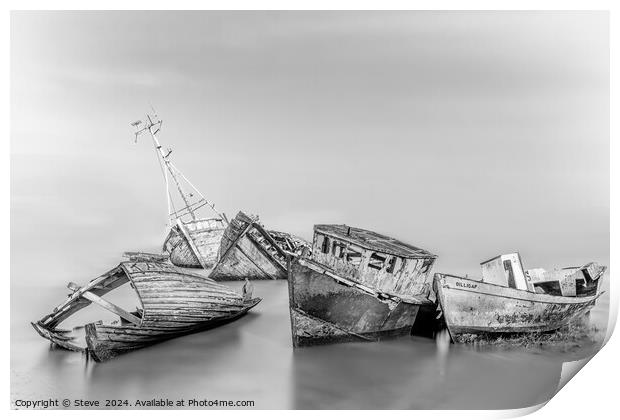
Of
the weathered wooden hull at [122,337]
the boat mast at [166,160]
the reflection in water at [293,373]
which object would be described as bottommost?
the reflection in water at [293,373]

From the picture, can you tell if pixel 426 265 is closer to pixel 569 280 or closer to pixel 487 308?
pixel 487 308

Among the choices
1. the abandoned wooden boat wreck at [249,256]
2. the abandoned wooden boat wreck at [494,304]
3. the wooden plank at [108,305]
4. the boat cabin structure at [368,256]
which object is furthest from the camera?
the abandoned wooden boat wreck at [249,256]

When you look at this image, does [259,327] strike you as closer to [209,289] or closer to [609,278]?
[209,289]

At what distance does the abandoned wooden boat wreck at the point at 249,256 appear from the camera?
300 inches

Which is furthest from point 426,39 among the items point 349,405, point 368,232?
point 349,405

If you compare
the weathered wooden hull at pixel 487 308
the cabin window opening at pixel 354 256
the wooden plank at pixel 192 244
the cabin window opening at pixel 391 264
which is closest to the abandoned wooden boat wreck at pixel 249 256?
the wooden plank at pixel 192 244

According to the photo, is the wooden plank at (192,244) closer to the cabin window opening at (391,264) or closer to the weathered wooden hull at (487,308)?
the cabin window opening at (391,264)

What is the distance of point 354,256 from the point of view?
6.80 meters

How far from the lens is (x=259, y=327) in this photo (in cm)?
719

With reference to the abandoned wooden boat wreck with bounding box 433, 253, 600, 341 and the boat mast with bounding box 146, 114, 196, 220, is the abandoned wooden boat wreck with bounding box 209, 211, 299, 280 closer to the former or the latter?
the boat mast with bounding box 146, 114, 196, 220

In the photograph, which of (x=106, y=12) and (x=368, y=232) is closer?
(x=106, y=12)

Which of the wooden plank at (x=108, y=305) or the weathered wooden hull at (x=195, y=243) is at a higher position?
the weathered wooden hull at (x=195, y=243)

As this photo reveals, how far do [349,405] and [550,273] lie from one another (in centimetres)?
250

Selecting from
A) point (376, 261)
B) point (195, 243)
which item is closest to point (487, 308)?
point (376, 261)
